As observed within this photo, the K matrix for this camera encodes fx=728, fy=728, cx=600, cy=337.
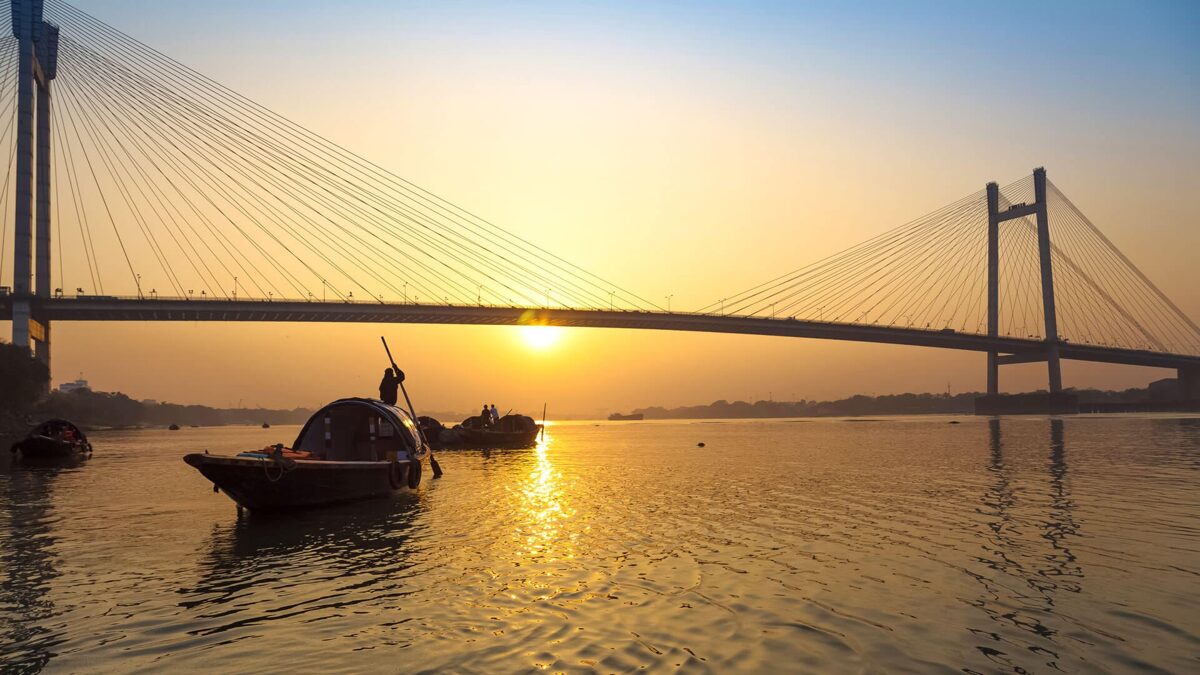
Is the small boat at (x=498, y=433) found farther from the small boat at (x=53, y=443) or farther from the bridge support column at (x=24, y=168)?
the bridge support column at (x=24, y=168)

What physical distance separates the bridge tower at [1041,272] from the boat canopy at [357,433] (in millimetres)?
87584

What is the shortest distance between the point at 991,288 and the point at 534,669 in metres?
100

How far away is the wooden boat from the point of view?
16.3 metres

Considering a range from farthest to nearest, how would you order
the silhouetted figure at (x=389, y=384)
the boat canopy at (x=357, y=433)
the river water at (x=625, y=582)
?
the silhouetted figure at (x=389, y=384), the boat canopy at (x=357, y=433), the river water at (x=625, y=582)

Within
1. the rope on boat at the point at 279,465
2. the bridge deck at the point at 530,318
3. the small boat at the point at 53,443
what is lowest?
the small boat at the point at 53,443

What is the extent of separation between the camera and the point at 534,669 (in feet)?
21.5

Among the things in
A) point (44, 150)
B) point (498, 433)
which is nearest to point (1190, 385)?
point (498, 433)

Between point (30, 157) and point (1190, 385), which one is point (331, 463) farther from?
point (1190, 385)

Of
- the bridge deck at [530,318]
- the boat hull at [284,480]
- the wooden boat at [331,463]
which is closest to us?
the boat hull at [284,480]

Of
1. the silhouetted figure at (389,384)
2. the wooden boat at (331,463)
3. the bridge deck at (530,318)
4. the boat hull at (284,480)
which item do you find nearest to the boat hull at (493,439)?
the silhouetted figure at (389,384)

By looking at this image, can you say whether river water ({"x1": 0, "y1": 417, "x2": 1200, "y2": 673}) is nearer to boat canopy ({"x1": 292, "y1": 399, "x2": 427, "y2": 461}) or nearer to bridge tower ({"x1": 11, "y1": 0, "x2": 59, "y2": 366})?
boat canopy ({"x1": 292, "y1": 399, "x2": 427, "y2": 461})

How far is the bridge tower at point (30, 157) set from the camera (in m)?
60.2

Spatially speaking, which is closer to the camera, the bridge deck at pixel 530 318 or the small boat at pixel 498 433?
the small boat at pixel 498 433

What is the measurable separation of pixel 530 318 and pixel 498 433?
1122 inches
